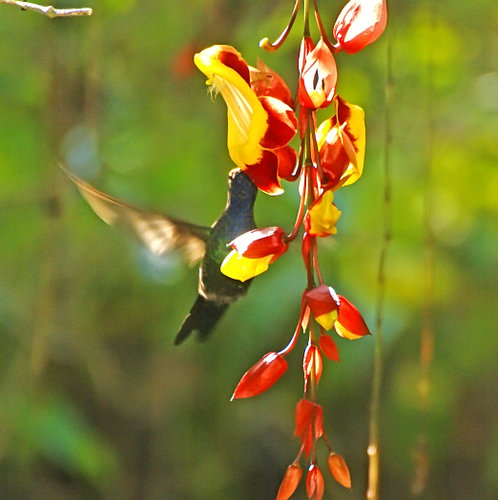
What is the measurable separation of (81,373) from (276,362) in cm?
182

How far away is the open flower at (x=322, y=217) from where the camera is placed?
31.4 inches

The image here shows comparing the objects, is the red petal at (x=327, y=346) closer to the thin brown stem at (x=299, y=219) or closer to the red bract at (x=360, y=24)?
→ the thin brown stem at (x=299, y=219)

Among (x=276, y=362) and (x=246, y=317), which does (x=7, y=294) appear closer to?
(x=246, y=317)

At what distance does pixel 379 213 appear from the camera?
213 cm

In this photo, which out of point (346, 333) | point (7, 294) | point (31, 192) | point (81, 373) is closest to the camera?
point (346, 333)

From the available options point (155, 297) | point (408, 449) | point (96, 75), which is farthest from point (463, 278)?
point (96, 75)

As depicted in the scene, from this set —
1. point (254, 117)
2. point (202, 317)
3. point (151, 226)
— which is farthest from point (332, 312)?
point (202, 317)

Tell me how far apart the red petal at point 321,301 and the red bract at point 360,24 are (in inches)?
9.7

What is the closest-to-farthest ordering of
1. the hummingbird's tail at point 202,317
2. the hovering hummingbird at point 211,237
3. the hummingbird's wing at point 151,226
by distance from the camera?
the hummingbird's wing at point 151,226
the hovering hummingbird at point 211,237
the hummingbird's tail at point 202,317

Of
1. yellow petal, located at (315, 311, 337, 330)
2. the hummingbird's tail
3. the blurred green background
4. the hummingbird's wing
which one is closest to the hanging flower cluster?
yellow petal, located at (315, 311, 337, 330)

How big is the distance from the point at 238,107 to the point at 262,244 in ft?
0.48

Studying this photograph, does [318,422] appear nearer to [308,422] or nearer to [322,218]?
[308,422]

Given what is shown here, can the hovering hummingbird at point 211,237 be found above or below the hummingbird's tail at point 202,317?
above

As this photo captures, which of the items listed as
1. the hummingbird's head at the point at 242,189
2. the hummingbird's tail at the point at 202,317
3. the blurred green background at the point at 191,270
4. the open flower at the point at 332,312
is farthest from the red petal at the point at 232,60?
the blurred green background at the point at 191,270
